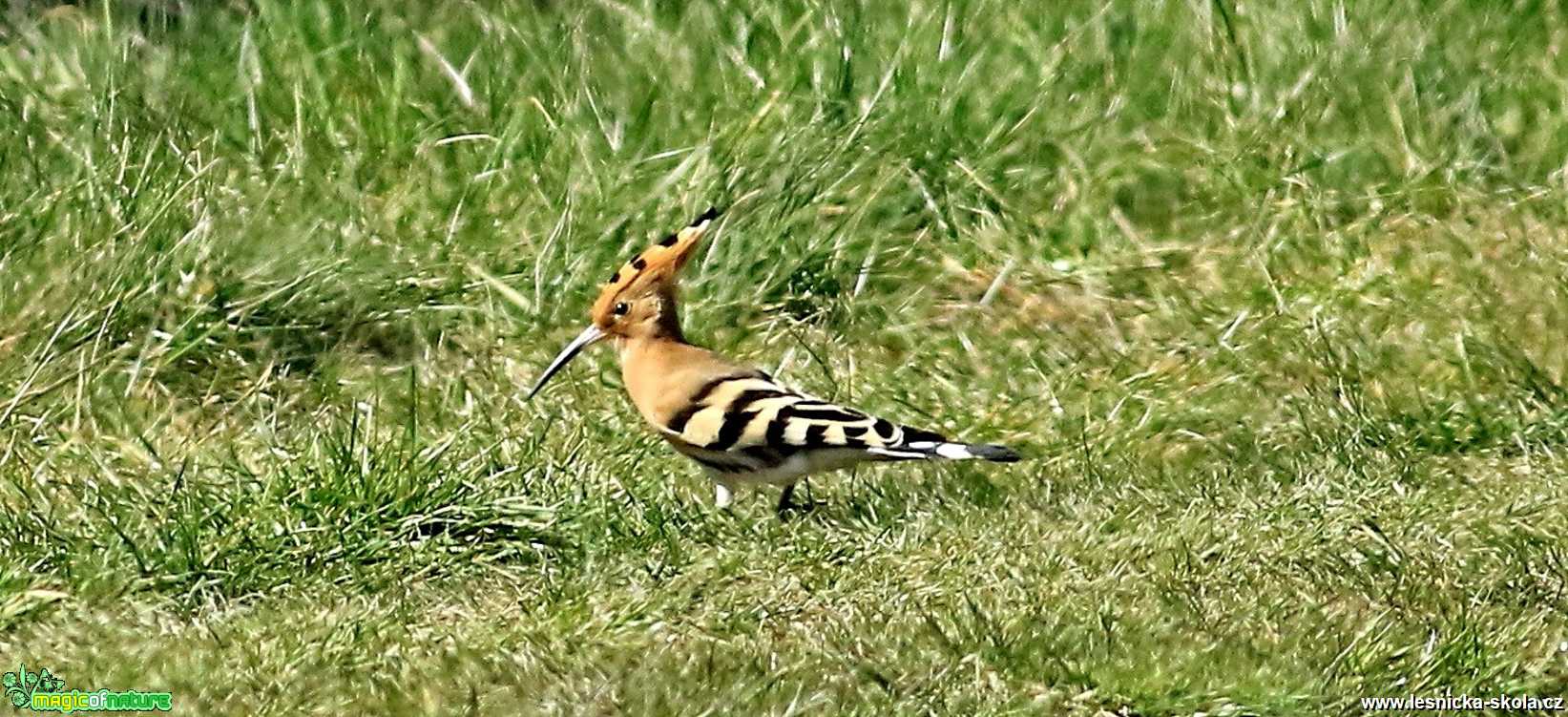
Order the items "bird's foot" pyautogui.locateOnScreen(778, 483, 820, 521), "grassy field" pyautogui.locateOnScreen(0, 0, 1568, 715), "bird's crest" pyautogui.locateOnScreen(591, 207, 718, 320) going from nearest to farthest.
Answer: "grassy field" pyautogui.locateOnScreen(0, 0, 1568, 715) < "bird's foot" pyautogui.locateOnScreen(778, 483, 820, 521) < "bird's crest" pyautogui.locateOnScreen(591, 207, 718, 320)

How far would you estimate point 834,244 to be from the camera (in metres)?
6.84

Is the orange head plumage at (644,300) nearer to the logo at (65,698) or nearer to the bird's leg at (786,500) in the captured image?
the bird's leg at (786,500)

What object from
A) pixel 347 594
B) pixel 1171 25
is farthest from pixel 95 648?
pixel 1171 25

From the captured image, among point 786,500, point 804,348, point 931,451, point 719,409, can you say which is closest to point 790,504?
point 786,500

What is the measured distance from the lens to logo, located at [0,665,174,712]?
4695mm

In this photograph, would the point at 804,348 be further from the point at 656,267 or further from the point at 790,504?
the point at 790,504

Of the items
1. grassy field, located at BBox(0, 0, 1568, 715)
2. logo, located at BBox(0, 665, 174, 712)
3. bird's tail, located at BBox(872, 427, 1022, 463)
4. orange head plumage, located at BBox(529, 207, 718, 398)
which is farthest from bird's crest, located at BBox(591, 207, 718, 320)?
logo, located at BBox(0, 665, 174, 712)

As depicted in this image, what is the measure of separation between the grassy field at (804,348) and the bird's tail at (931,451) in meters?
0.16

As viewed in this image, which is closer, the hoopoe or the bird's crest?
the hoopoe

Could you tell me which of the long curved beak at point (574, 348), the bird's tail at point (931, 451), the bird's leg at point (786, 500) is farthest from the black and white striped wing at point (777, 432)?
the long curved beak at point (574, 348)

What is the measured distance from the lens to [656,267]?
5.92 metres

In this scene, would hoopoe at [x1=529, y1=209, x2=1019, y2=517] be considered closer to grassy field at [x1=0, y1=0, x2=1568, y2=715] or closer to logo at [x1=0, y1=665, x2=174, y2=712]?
grassy field at [x1=0, y1=0, x2=1568, y2=715]

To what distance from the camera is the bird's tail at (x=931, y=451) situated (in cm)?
536

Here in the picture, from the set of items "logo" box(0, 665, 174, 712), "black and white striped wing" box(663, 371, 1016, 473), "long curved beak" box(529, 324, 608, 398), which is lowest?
"long curved beak" box(529, 324, 608, 398)
